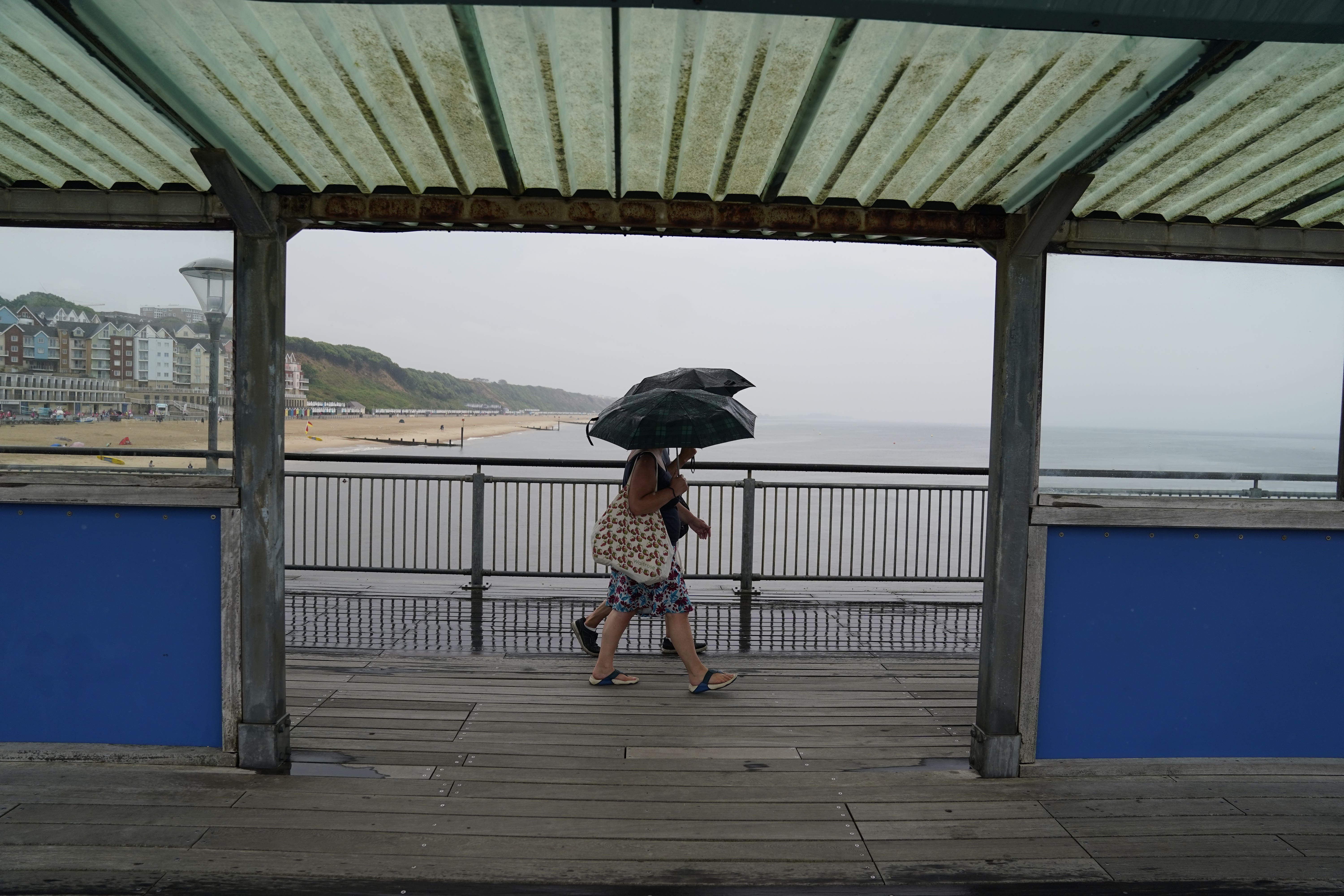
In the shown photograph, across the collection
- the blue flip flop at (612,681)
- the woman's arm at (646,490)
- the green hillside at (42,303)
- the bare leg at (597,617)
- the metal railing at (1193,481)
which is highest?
the green hillside at (42,303)

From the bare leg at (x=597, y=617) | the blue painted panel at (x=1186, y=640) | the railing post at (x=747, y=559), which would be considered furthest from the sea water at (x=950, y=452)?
the bare leg at (x=597, y=617)

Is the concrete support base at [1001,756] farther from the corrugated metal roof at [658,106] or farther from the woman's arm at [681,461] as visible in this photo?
the corrugated metal roof at [658,106]

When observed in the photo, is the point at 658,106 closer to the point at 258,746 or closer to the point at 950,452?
the point at 258,746

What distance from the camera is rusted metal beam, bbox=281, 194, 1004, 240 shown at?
3555mm

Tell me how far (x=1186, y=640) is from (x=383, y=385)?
323 feet

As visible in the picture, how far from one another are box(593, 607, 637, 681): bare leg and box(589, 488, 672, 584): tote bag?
11.9 inches

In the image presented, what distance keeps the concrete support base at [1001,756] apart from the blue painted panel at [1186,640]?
141mm

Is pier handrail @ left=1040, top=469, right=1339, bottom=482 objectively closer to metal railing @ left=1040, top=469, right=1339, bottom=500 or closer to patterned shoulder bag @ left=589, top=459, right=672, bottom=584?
metal railing @ left=1040, top=469, right=1339, bottom=500

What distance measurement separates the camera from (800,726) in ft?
13.6

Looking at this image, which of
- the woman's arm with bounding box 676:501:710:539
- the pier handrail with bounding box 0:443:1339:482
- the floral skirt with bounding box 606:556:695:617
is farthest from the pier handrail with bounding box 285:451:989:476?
the floral skirt with bounding box 606:556:695:617

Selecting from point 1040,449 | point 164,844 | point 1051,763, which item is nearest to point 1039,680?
point 1051,763

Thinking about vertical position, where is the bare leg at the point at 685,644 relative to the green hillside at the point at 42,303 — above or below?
below

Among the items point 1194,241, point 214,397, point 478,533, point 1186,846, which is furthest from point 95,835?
point 1194,241

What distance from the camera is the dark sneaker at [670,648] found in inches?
207
